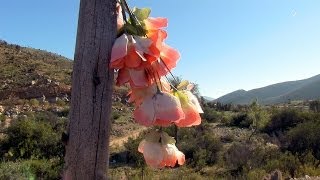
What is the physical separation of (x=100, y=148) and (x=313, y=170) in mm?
13541

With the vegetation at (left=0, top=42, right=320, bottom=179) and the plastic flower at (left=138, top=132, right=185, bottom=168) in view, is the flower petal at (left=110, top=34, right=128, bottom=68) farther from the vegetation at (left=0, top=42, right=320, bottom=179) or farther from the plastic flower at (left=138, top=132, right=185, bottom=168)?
the vegetation at (left=0, top=42, right=320, bottom=179)

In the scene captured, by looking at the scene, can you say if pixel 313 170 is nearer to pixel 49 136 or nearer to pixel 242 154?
pixel 242 154

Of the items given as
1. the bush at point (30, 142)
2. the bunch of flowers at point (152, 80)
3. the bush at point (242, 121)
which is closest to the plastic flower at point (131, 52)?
the bunch of flowers at point (152, 80)

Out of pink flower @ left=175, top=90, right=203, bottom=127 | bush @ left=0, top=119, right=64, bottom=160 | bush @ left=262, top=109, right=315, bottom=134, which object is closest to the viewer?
pink flower @ left=175, top=90, right=203, bottom=127

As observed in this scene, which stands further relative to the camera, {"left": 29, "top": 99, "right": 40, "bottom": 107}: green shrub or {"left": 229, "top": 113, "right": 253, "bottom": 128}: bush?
{"left": 29, "top": 99, "right": 40, "bottom": 107}: green shrub

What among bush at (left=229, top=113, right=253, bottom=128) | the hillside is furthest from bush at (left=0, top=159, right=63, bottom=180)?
the hillside

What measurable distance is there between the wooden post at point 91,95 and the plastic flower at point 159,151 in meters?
0.12

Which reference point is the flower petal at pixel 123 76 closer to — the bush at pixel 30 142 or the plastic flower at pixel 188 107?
the plastic flower at pixel 188 107

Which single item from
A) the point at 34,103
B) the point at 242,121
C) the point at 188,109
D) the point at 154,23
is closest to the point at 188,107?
the point at 188,109

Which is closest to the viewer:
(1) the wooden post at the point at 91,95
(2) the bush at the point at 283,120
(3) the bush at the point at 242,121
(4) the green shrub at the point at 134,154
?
(1) the wooden post at the point at 91,95

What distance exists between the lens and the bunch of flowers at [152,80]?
1.05 metres

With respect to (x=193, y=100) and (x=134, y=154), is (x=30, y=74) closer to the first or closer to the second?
(x=134, y=154)

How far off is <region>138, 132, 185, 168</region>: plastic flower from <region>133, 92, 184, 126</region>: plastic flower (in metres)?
0.08

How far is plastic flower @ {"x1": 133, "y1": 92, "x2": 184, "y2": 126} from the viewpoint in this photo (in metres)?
1.05
